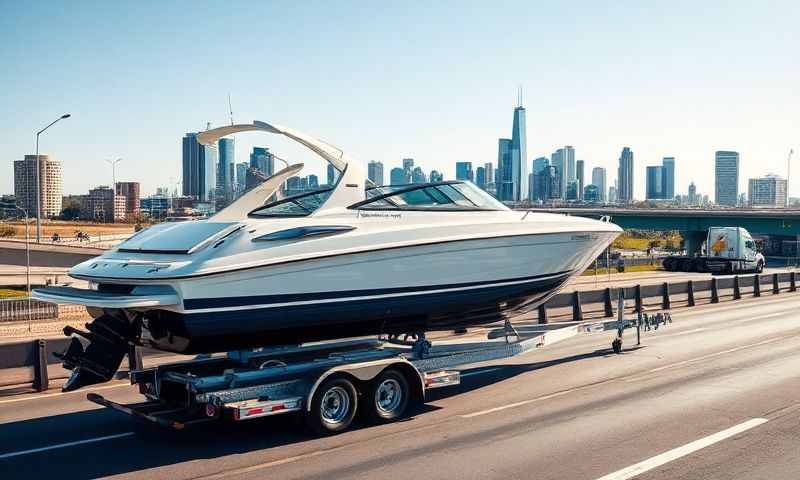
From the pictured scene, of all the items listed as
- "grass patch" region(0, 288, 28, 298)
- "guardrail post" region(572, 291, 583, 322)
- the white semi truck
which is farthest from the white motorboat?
the white semi truck

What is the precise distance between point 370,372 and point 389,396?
66 cm

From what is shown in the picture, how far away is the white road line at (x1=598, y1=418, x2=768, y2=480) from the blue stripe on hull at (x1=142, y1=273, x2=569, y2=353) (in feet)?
11.9

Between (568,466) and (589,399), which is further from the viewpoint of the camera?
(589,399)

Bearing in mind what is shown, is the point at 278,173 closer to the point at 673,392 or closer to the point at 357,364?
the point at 357,364

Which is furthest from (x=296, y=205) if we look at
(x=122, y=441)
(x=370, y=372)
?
(x=122, y=441)

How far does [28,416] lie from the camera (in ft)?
34.6

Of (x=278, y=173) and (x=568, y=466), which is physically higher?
(x=278, y=173)

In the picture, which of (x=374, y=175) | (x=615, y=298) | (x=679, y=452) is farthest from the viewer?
(x=374, y=175)

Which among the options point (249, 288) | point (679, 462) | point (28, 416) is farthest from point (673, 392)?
point (28, 416)

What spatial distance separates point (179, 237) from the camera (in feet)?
31.8

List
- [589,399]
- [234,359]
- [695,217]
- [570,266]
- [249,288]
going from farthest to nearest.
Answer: [695,217] → [570,266] → [589,399] → [234,359] → [249,288]

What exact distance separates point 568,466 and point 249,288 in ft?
13.0

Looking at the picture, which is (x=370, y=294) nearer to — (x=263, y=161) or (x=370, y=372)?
(x=370, y=372)

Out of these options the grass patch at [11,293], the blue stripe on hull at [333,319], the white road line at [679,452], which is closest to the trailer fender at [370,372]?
the blue stripe on hull at [333,319]
